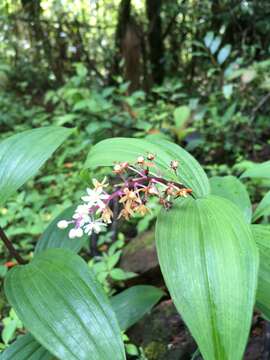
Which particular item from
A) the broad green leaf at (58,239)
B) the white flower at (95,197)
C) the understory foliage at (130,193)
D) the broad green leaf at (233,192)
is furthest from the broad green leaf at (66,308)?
the broad green leaf at (233,192)

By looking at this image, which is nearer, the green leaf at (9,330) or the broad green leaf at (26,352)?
the broad green leaf at (26,352)

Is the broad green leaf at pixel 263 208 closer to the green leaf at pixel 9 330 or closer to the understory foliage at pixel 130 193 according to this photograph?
the understory foliage at pixel 130 193

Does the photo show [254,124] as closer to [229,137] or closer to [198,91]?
[229,137]

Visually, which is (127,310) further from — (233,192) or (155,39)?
(155,39)

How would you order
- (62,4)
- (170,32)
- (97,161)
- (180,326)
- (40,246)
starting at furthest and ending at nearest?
1. (170,32)
2. (62,4)
3. (180,326)
4. (40,246)
5. (97,161)

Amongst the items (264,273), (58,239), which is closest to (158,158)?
(264,273)

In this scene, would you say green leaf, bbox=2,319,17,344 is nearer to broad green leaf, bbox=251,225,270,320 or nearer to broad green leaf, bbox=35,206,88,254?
broad green leaf, bbox=35,206,88,254

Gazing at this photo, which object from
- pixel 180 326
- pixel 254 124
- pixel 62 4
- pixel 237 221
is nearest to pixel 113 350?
pixel 237 221
